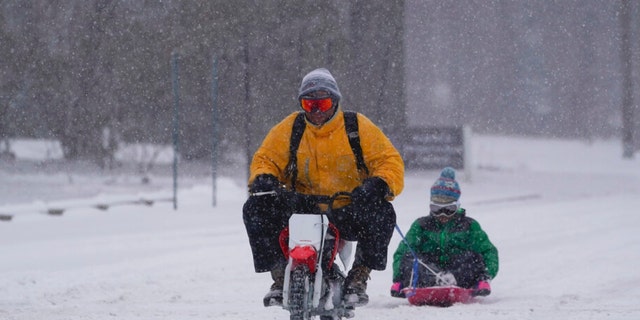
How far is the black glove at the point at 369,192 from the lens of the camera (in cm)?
550

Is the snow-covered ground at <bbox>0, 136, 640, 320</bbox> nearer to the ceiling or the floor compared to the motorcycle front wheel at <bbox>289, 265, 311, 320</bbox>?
nearer to the floor

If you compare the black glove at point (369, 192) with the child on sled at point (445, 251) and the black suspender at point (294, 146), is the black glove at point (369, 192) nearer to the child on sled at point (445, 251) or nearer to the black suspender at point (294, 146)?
the black suspender at point (294, 146)

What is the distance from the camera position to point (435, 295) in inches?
299

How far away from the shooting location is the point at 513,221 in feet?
47.2

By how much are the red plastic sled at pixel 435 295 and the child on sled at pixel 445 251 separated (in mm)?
151

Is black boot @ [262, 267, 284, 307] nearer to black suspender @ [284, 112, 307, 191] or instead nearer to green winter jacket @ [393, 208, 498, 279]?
black suspender @ [284, 112, 307, 191]

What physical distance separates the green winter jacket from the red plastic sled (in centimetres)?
36

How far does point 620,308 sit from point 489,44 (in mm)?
37599

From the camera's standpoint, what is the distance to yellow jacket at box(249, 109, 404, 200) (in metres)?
5.84

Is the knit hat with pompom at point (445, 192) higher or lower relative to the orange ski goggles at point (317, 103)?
lower

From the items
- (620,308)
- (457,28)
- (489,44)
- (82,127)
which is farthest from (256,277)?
(489,44)

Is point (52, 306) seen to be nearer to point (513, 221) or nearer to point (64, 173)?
point (513, 221)

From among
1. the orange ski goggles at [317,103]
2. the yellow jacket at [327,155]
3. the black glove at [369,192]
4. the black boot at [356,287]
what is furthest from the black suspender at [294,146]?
the black boot at [356,287]

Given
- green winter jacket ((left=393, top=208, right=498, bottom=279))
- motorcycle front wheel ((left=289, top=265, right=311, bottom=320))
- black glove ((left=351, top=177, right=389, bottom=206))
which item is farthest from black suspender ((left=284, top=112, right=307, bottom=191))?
green winter jacket ((left=393, top=208, right=498, bottom=279))
